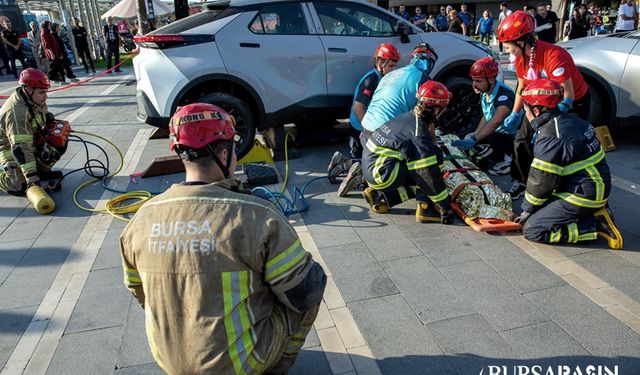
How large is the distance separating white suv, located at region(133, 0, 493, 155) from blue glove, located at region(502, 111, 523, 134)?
1.22m

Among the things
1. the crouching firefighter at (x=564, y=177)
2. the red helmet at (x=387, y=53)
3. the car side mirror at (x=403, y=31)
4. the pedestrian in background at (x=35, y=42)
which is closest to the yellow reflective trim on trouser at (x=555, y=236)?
the crouching firefighter at (x=564, y=177)

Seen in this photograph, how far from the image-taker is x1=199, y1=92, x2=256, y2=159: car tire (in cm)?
555

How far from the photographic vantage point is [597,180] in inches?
137

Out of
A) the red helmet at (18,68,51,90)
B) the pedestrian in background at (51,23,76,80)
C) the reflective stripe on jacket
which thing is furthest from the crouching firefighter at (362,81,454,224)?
the pedestrian in background at (51,23,76,80)

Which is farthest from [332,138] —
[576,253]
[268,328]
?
[268,328]

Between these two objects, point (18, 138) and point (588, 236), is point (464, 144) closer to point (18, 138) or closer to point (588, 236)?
point (588, 236)

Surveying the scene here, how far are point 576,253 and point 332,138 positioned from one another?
377cm

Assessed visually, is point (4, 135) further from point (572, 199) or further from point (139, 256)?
point (572, 199)

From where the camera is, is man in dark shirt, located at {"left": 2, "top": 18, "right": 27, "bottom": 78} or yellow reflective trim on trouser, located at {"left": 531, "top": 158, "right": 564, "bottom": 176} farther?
man in dark shirt, located at {"left": 2, "top": 18, "right": 27, "bottom": 78}

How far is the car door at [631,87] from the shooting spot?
5613mm

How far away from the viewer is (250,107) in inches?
232

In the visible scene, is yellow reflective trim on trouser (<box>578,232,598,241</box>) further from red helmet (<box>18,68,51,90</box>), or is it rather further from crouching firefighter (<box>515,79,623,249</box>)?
red helmet (<box>18,68,51,90</box>)

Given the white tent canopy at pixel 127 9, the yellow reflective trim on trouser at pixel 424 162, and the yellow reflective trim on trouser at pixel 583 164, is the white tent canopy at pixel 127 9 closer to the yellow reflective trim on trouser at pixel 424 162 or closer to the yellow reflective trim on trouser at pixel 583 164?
the yellow reflective trim on trouser at pixel 424 162

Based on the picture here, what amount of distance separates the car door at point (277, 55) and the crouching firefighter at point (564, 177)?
2811 mm
